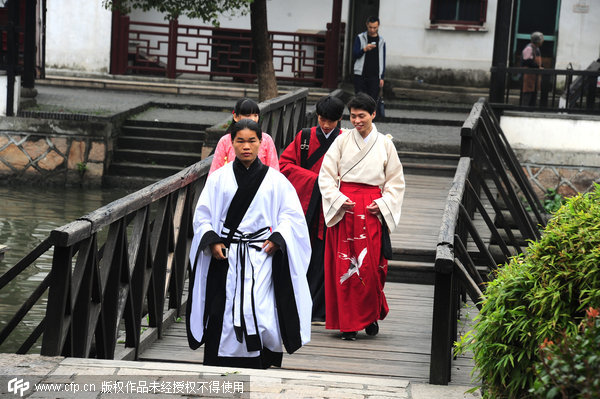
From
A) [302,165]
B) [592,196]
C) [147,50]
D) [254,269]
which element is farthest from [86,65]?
[592,196]

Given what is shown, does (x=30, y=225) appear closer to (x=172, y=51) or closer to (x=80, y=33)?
(x=172, y=51)

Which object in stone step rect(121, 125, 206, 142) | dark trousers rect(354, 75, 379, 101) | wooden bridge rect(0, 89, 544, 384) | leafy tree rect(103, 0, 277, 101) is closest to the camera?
wooden bridge rect(0, 89, 544, 384)

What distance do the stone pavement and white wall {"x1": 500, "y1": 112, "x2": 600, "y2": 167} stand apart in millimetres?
9354

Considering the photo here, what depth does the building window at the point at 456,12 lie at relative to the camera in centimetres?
1905

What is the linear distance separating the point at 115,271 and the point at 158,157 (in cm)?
989

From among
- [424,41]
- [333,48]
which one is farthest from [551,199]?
[333,48]

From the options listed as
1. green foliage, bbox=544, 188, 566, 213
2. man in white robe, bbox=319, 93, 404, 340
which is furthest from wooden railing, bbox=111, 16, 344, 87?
man in white robe, bbox=319, 93, 404, 340

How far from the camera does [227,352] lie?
5.26 metres

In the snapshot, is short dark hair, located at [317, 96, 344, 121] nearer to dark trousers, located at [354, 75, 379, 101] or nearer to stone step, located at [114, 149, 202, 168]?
dark trousers, located at [354, 75, 379, 101]

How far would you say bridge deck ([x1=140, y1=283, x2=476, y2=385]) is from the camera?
6.05 m

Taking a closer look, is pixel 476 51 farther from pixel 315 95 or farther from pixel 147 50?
pixel 147 50

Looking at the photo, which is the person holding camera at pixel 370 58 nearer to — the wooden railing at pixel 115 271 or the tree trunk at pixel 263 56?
the tree trunk at pixel 263 56

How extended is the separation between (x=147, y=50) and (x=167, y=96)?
123 cm

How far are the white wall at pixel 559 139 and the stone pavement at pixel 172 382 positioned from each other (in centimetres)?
935
